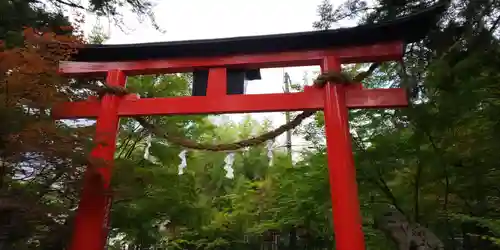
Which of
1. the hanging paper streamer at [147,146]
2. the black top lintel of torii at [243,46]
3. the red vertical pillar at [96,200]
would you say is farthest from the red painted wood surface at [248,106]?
the hanging paper streamer at [147,146]

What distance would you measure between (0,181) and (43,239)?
1.06 meters

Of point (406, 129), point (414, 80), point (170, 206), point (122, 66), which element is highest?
point (122, 66)

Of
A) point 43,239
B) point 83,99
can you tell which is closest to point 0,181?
point 43,239

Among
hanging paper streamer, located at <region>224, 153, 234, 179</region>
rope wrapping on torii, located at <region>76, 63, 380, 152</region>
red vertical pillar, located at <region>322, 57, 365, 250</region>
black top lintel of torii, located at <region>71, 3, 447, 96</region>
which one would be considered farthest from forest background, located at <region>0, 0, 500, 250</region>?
hanging paper streamer, located at <region>224, 153, 234, 179</region>

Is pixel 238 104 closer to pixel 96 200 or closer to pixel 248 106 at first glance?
pixel 248 106

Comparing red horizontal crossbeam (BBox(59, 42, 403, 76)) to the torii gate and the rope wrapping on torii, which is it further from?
the rope wrapping on torii

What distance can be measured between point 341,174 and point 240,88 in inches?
79.6

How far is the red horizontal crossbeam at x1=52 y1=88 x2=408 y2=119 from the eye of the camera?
5328 mm

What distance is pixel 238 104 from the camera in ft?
18.3

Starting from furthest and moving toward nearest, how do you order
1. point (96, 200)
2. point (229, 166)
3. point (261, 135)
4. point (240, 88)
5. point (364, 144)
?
point (229, 166) → point (364, 144) → point (240, 88) → point (261, 135) → point (96, 200)

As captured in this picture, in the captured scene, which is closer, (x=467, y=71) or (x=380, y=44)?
(x=467, y=71)

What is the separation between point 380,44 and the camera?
5547 millimetres

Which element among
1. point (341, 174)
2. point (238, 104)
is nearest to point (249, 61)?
point (238, 104)

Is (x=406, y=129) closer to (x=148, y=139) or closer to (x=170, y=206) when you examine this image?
(x=170, y=206)
